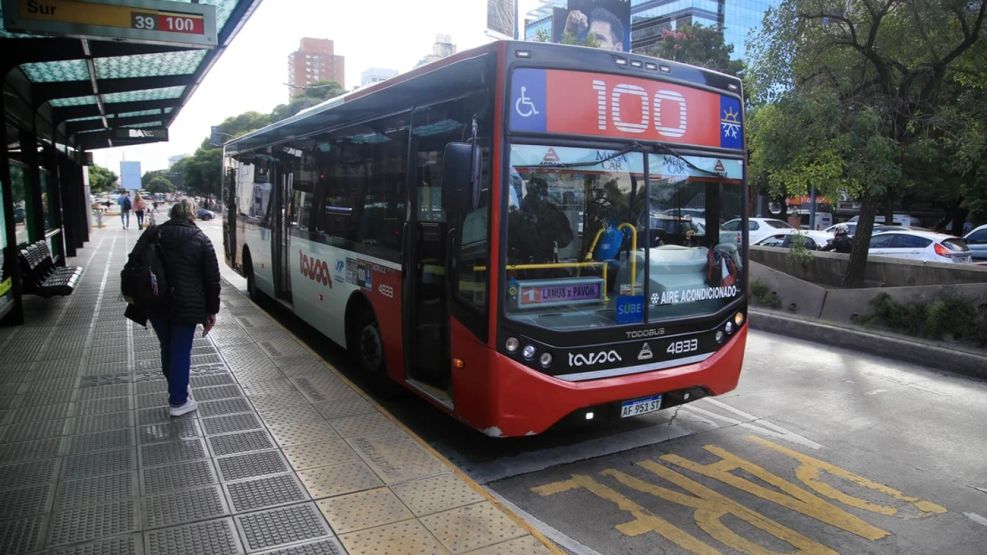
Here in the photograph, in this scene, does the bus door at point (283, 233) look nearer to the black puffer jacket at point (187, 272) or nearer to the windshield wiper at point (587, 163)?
the black puffer jacket at point (187, 272)

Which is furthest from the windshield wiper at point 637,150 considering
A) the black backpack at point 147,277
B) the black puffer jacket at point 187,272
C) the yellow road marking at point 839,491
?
the black backpack at point 147,277

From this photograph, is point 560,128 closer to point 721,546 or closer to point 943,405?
point 721,546

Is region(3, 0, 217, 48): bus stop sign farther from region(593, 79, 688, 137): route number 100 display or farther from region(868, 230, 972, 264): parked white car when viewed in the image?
region(868, 230, 972, 264): parked white car

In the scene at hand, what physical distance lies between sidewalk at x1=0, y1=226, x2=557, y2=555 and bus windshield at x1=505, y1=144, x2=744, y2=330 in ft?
4.76

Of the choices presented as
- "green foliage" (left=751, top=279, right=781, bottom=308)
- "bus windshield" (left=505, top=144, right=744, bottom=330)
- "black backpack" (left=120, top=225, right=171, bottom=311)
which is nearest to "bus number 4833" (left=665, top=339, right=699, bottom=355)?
"bus windshield" (left=505, top=144, right=744, bottom=330)

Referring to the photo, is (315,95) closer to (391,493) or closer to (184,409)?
(184,409)

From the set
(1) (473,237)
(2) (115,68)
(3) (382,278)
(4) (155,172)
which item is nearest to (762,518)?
(1) (473,237)

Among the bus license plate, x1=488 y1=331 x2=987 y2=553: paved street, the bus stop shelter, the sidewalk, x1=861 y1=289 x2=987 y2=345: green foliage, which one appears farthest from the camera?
x1=861 y1=289 x2=987 y2=345: green foliage

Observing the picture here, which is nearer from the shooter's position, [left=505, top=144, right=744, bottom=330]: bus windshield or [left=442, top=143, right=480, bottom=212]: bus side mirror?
[left=442, top=143, right=480, bottom=212]: bus side mirror

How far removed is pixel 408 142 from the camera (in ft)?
18.6

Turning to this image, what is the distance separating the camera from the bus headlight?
181 inches

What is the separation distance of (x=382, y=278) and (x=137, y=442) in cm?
235

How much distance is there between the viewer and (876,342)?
9070 millimetres

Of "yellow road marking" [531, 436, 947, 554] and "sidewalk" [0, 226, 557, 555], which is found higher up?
"sidewalk" [0, 226, 557, 555]
